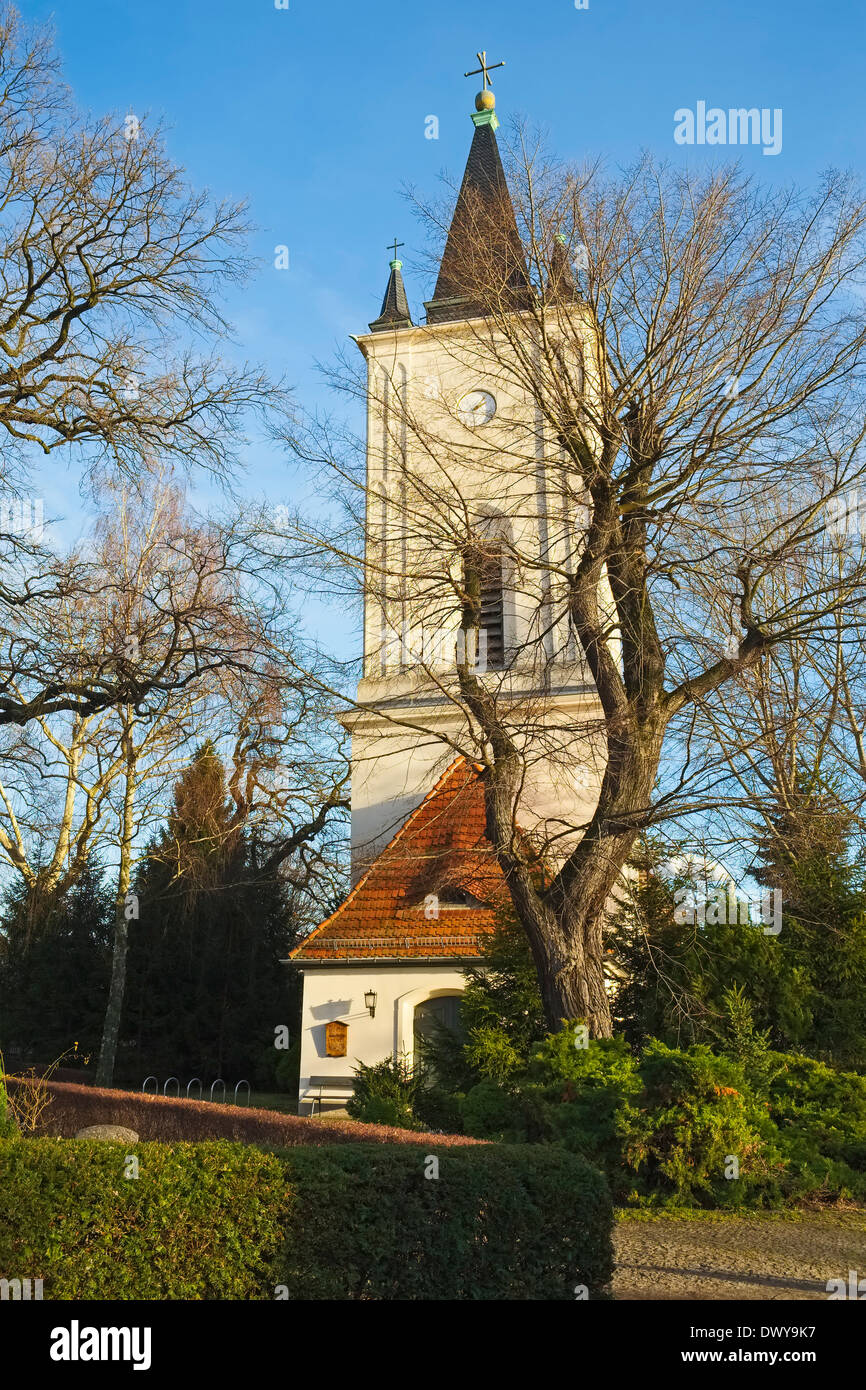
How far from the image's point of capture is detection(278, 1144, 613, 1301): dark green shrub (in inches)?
237

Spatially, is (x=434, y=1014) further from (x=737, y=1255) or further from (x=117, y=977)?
(x=737, y=1255)

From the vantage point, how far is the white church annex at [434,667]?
13508 millimetres

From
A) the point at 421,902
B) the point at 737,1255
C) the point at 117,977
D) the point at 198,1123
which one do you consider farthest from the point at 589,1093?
the point at 117,977

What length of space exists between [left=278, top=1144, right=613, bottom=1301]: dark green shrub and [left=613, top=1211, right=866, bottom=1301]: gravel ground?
2.46 ft

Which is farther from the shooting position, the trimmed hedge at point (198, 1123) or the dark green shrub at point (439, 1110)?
the dark green shrub at point (439, 1110)

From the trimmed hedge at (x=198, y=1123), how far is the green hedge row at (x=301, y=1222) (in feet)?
10.4

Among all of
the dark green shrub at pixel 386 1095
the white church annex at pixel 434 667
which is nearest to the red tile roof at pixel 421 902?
the white church annex at pixel 434 667

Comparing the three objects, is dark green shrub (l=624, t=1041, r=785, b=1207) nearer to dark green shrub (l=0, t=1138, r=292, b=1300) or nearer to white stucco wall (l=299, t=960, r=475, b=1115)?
dark green shrub (l=0, t=1138, r=292, b=1300)

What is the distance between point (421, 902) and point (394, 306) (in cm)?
1525

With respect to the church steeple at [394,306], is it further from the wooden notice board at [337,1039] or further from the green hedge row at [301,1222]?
the green hedge row at [301,1222]

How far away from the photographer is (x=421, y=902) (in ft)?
63.7

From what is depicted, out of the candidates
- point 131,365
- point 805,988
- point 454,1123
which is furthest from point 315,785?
point 805,988
